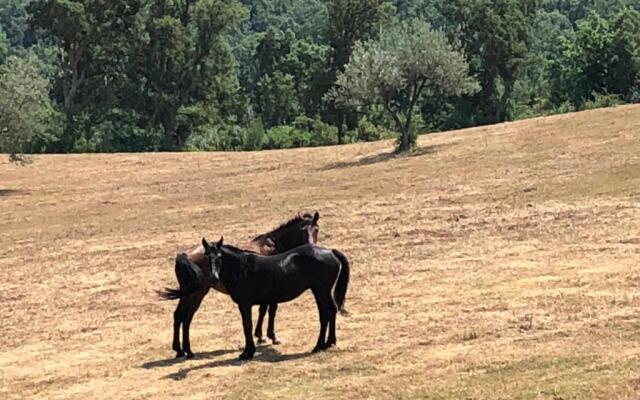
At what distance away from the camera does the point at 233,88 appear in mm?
78625

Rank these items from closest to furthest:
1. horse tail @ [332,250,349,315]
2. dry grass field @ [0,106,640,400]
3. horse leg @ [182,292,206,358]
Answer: dry grass field @ [0,106,640,400], horse tail @ [332,250,349,315], horse leg @ [182,292,206,358]

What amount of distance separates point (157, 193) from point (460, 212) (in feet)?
57.2

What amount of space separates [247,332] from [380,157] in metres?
33.0

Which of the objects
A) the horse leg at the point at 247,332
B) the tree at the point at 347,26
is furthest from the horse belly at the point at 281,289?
the tree at the point at 347,26

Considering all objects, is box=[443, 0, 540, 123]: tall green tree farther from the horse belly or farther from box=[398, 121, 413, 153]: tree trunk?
the horse belly

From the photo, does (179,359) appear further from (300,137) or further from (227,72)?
(227,72)

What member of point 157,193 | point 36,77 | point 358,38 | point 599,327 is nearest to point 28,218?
point 157,193

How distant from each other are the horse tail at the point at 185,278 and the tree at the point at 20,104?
109ft

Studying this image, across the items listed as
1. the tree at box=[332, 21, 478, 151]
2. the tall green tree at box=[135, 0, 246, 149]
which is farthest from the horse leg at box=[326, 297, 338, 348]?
the tall green tree at box=[135, 0, 246, 149]

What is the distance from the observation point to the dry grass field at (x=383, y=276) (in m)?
12.1

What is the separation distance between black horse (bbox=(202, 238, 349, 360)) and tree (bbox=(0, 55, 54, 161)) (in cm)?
3408

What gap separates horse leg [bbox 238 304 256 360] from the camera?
526 inches

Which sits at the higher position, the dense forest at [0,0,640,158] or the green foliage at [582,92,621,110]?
the dense forest at [0,0,640,158]

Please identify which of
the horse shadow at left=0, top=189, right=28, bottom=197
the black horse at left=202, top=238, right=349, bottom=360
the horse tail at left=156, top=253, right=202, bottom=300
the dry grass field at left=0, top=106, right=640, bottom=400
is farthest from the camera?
the horse shadow at left=0, top=189, right=28, bottom=197
